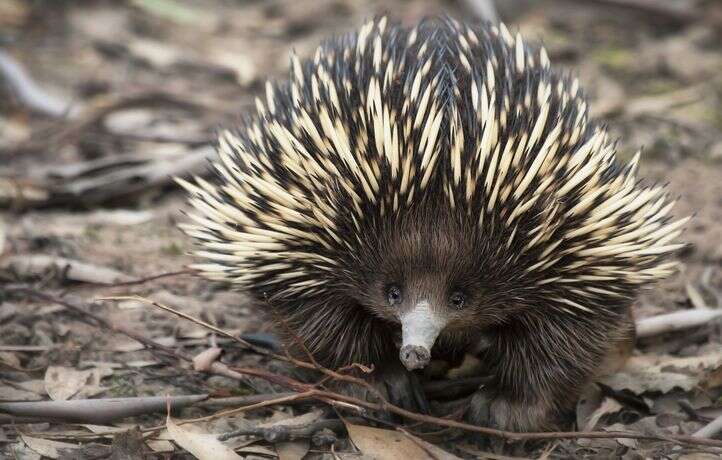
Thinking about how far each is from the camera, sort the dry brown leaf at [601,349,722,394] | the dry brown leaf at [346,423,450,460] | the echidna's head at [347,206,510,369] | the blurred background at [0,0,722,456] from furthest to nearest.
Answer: the blurred background at [0,0,722,456]
the dry brown leaf at [601,349,722,394]
the dry brown leaf at [346,423,450,460]
the echidna's head at [347,206,510,369]

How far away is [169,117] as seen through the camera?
274 inches

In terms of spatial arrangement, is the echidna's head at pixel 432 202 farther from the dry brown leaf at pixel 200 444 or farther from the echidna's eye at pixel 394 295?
the dry brown leaf at pixel 200 444

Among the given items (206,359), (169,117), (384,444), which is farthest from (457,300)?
(169,117)

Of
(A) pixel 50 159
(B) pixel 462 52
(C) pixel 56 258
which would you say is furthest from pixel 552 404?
(A) pixel 50 159

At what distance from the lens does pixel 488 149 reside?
313 centimetres

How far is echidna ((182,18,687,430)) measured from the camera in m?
3.16

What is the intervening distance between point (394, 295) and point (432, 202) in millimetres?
327

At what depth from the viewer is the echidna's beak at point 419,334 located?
299 centimetres

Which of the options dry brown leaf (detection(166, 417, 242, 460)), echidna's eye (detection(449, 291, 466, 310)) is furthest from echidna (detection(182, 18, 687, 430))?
dry brown leaf (detection(166, 417, 242, 460))

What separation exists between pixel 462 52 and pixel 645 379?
58.5 inches

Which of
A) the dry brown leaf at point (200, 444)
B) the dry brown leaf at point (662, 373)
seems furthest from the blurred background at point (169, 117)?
the dry brown leaf at point (200, 444)

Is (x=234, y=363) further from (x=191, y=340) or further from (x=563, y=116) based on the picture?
(x=563, y=116)

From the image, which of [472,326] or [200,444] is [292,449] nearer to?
[200,444]

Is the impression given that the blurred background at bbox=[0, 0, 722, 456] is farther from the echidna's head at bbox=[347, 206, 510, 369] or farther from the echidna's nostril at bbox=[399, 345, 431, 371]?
the echidna's nostril at bbox=[399, 345, 431, 371]
